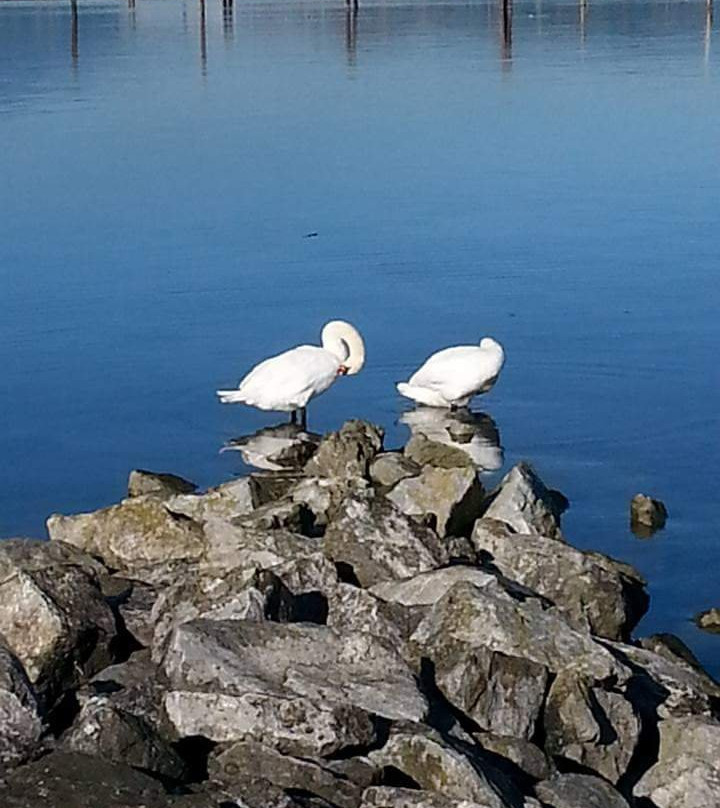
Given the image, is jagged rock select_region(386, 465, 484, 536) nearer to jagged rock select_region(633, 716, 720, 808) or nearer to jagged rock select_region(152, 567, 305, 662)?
jagged rock select_region(152, 567, 305, 662)

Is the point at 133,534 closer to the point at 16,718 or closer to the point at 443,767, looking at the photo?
the point at 16,718

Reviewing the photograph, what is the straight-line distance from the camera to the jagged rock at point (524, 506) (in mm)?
8570

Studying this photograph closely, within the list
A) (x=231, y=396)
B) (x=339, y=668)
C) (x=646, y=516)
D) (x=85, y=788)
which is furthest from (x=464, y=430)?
(x=85, y=788)

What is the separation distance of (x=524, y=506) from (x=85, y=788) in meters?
3.94

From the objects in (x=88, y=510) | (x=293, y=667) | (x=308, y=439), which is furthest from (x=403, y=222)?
(x=293, y=667)

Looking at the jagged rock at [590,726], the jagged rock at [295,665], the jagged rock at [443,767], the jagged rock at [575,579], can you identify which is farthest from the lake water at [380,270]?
the jagged rock at [443,767]

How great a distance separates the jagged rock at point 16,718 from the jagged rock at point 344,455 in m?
3.81

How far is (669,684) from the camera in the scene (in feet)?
22.1

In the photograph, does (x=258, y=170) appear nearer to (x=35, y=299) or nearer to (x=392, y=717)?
(x=35, y=299)

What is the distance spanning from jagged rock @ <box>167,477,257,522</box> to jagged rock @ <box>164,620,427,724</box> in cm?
231

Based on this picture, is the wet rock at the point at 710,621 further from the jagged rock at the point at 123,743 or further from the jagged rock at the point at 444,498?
the jagged rock at the point at 123,743

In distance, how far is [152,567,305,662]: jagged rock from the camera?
639 centimetres

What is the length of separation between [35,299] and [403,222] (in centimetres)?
520

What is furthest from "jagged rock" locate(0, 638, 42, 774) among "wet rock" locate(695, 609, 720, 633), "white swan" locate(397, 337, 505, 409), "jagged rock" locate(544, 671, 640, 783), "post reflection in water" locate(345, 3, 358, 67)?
"post reflection in water" locate(345, 3, 358, 67)
